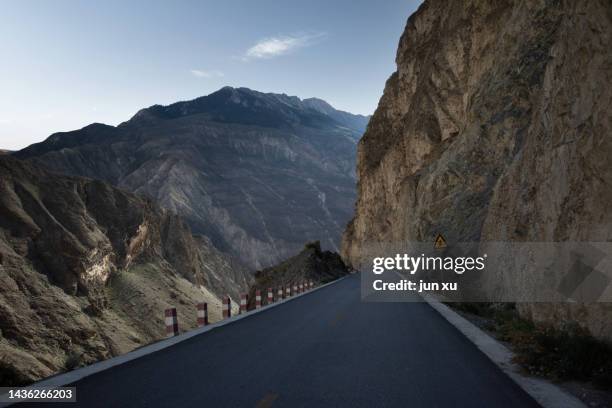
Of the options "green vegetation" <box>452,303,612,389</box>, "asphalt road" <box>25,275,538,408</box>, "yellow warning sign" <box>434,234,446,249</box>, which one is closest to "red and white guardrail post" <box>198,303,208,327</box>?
"asphalt road" <box>25,275,538,408</box>

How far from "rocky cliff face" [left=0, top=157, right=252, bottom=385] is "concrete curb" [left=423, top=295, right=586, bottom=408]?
6.82 metres

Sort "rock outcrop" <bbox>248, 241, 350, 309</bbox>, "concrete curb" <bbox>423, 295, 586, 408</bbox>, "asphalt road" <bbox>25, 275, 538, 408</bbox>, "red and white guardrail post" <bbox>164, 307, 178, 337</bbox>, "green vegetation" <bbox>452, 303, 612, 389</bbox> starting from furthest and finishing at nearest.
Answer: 1. "rock outcrop" <bbox>248, 241, 350, 309</bbox>
2. "red and white guardrail post" <bbox>164, 307, 178, 337</bbox>
3. "green vegetation" <bbox>452, 303, 612, 389</bbox>
4. "asphalt road" <bbox>25, 275, 538, 408</bbox>
5. "concrete curb" <bbox>423, 295, 586, 408</bbox>

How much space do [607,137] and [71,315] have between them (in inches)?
1956

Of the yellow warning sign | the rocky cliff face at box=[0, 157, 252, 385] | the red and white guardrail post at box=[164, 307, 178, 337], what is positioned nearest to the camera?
the red and white guardrail post at box=[164, 307, 178, 337]

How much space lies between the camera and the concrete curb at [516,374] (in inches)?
204

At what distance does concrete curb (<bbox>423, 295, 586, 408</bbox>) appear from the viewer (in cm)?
518

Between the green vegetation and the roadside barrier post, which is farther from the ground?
the green vegetation

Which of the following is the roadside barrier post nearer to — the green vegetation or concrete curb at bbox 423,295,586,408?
concrete curb at bbox 423,295,586,408

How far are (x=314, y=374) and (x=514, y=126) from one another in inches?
777

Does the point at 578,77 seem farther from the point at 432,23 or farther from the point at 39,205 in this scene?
the point at 39,205

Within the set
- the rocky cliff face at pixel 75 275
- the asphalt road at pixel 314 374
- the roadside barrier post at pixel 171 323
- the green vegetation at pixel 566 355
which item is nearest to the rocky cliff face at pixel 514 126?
the green vegetation at pixel 566 355

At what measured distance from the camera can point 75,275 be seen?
58.4 metres

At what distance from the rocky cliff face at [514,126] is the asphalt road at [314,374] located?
229 cm

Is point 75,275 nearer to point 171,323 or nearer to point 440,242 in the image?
point 440,242
